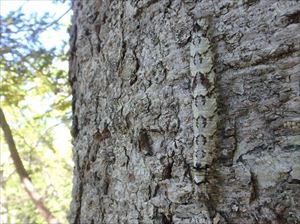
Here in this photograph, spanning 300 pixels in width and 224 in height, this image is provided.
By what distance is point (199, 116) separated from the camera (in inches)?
36.6

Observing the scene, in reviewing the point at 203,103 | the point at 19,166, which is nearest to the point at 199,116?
the point at 203,103

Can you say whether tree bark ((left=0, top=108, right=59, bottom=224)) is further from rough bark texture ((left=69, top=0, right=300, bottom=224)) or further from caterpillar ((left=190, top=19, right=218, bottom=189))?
caterpillar ((left=190, top=19, right=218, bottom=189))

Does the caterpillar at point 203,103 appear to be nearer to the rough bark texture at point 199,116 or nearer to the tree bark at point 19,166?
the rough bark texture at point 199,116

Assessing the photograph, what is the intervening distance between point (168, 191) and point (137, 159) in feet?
0.51

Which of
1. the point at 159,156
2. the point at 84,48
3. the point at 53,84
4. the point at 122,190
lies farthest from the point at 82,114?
→ the point at 53,84

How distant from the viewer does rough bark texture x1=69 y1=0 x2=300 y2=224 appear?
0.84 m

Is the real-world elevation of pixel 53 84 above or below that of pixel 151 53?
above

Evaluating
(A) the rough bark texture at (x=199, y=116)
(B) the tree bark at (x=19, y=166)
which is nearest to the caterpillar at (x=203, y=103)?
(A) the rough bark texture at (x=199, y=116)

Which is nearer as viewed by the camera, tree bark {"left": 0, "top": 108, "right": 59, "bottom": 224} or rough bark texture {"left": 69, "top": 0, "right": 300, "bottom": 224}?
rough bark texture {"left": 69, "top": 0, "right": 300, "bottom": 224}

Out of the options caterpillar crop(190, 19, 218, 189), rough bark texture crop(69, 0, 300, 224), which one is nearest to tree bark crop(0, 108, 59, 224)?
rough bark texture crop(69, 0, 300, 224)

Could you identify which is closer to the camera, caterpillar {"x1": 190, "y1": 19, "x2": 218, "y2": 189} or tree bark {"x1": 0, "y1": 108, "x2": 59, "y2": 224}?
caterpillar {"x1": 190, "y1": 19, "x2": 218, "y2": 189}

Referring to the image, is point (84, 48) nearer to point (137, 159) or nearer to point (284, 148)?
point (137, 159)

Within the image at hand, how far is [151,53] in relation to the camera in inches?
43.8

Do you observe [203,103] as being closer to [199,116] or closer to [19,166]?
[199,116]
